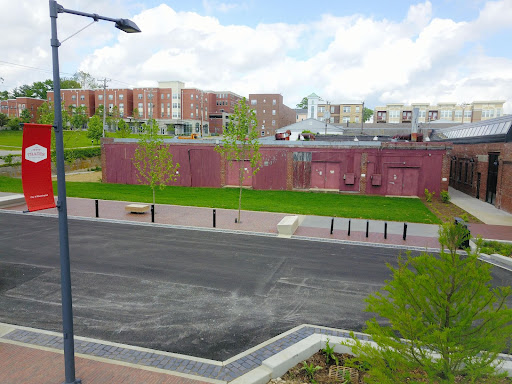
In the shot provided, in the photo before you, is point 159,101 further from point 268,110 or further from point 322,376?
point 322,376

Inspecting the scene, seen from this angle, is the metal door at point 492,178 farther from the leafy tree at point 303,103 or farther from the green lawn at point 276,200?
the leafy tree at point 303,103

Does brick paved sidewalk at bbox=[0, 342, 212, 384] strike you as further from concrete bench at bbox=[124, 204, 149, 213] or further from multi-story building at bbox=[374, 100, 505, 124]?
multi-story building at bbox=[374, 100, 505, 124]

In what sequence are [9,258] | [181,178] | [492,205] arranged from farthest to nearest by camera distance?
1. [181,178]
2. [492,205]
3. [9,258]

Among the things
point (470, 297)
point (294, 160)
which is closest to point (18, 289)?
point (470, 297)

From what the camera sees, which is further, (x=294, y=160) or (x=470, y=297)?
(x=294, y=160)

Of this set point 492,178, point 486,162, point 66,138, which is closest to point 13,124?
point 66,138

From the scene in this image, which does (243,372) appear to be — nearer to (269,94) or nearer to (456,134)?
(456,134)

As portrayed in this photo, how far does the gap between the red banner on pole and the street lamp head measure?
2.18 metres

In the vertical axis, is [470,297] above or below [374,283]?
above

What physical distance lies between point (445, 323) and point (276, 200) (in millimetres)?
23344

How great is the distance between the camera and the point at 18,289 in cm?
1102

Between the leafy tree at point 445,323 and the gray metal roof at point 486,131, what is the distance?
26459 millimetres

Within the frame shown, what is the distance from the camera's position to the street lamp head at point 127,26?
6.68 meters

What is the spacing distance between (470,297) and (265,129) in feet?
307
